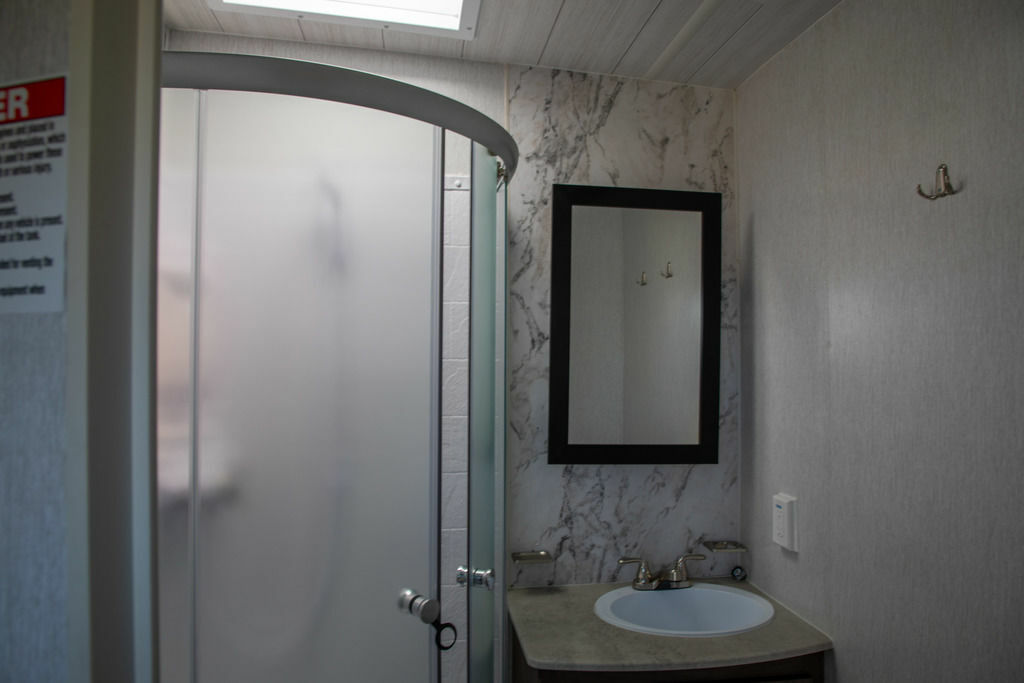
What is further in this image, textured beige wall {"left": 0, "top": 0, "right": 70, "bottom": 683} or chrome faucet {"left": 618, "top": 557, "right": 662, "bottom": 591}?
chrome faucet {"left": 618, "top": 557, "right": 662, "bottom": 591}

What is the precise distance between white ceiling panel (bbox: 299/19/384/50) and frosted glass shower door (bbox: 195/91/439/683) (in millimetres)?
851

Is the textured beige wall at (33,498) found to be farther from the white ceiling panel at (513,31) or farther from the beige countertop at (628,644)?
the white ceiling panel at (513,31)

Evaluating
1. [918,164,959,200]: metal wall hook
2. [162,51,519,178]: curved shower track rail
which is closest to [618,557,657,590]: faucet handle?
[918,164,959,200]: metal wall hook

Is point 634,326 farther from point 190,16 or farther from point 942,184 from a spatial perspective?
point 190,16

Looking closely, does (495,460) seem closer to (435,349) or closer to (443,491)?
(443,491)

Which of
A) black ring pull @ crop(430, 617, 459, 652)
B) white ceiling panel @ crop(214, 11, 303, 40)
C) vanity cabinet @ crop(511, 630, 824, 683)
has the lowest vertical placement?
vanity cabinet @ crop(511, 630, 824, 683)

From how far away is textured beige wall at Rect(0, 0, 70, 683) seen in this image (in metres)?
0.33

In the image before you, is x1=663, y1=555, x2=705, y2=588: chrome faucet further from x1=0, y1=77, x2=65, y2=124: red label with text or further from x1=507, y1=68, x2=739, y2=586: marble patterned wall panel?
x1=0, y1=77, x2=65, y2=124: red label with text

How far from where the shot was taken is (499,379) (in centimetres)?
128

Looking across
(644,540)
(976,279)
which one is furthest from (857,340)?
(644,540)

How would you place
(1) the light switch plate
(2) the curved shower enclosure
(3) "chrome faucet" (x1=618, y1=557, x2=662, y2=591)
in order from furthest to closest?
(3) "chrome faucet" (x1=618, y1=557, x2=662, y2=591) < (1) the light switch plate < (2) the curved shower enclosure

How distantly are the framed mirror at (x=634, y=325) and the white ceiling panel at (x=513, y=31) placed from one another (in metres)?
0.41

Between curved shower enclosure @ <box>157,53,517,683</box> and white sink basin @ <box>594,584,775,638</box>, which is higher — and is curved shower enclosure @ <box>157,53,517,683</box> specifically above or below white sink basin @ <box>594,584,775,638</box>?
above

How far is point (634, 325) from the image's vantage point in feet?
5.43
